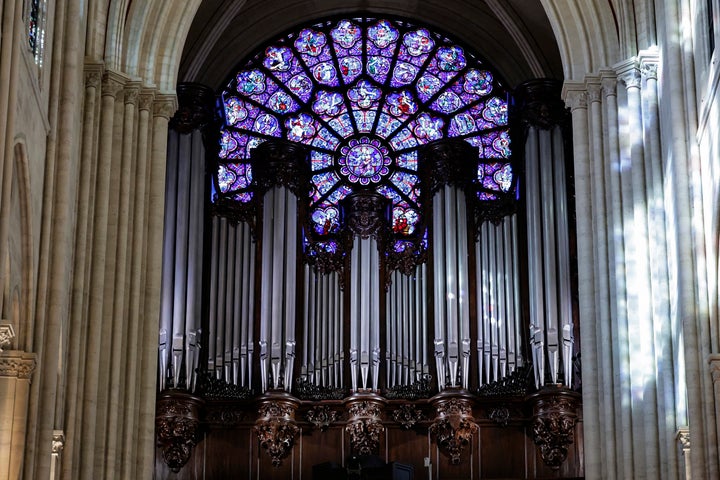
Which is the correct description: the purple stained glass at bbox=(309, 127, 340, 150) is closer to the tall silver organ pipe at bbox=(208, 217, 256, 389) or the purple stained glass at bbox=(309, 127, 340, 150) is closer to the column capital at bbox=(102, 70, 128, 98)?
the tall silver organ pipe at bbox=(208, 217, 256, 389)

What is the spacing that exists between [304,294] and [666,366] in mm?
7117

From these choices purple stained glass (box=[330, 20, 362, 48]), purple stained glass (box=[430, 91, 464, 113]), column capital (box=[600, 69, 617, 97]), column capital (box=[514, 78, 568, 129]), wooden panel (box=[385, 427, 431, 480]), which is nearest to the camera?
column capital (box=[600, 69, 617, 97])

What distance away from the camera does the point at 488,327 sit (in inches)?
923

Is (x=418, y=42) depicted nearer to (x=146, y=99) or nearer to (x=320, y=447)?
(x=146, y=99)

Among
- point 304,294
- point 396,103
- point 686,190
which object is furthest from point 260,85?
point 686,190

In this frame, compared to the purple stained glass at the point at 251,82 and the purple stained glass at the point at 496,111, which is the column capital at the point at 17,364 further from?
the purple stained glass at the point at 496,111

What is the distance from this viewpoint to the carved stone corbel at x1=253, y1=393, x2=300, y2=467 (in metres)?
23.0

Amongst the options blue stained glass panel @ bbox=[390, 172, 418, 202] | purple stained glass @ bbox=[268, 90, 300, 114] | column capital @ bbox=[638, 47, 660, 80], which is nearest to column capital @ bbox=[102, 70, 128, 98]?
purple stained glass @ bbox=[268, 90, 300, 114]

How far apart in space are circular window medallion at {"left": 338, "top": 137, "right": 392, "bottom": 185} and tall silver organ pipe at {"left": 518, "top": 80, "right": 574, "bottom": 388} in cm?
254

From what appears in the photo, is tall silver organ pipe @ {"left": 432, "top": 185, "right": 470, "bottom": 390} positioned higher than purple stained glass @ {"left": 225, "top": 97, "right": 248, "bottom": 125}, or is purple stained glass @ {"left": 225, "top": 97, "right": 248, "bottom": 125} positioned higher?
purple stained glass @ {"left": 225, "top": 97, "right": 248, "bottom": 125}

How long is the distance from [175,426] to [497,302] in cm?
518

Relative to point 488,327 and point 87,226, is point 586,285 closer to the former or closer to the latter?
point 488,327

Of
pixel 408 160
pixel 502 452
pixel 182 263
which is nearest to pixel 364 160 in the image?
pixel 408 160

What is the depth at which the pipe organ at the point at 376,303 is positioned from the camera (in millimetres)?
23016
